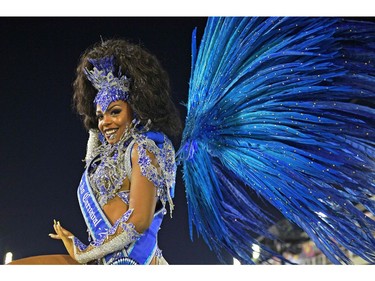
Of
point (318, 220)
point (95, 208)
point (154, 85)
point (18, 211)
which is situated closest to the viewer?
point (95, 208)

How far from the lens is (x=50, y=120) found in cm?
393

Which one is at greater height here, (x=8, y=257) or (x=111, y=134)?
(x=111, y=134)

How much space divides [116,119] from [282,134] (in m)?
0.97

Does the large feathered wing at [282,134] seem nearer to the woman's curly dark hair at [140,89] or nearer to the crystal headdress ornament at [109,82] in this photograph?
the woman's curly dark hair at [140,89]

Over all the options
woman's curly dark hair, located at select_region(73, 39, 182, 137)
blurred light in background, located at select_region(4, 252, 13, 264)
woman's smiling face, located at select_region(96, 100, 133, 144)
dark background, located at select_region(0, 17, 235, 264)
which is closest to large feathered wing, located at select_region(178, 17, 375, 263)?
dark background, located at select_region(0, 17, 235, 264)

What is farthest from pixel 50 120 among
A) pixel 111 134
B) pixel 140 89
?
pixel 140 89

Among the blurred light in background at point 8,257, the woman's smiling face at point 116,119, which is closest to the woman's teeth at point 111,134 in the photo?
the woman's smiling face at point 116,119

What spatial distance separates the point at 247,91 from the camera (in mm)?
3725

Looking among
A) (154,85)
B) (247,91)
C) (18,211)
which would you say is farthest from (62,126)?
(247,91)

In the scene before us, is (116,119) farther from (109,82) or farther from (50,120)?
(50,120)

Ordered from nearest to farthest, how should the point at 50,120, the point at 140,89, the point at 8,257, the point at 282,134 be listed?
the point at 140,89 → the point at 282,134 → the point at 8,257 → the point at 50,120
